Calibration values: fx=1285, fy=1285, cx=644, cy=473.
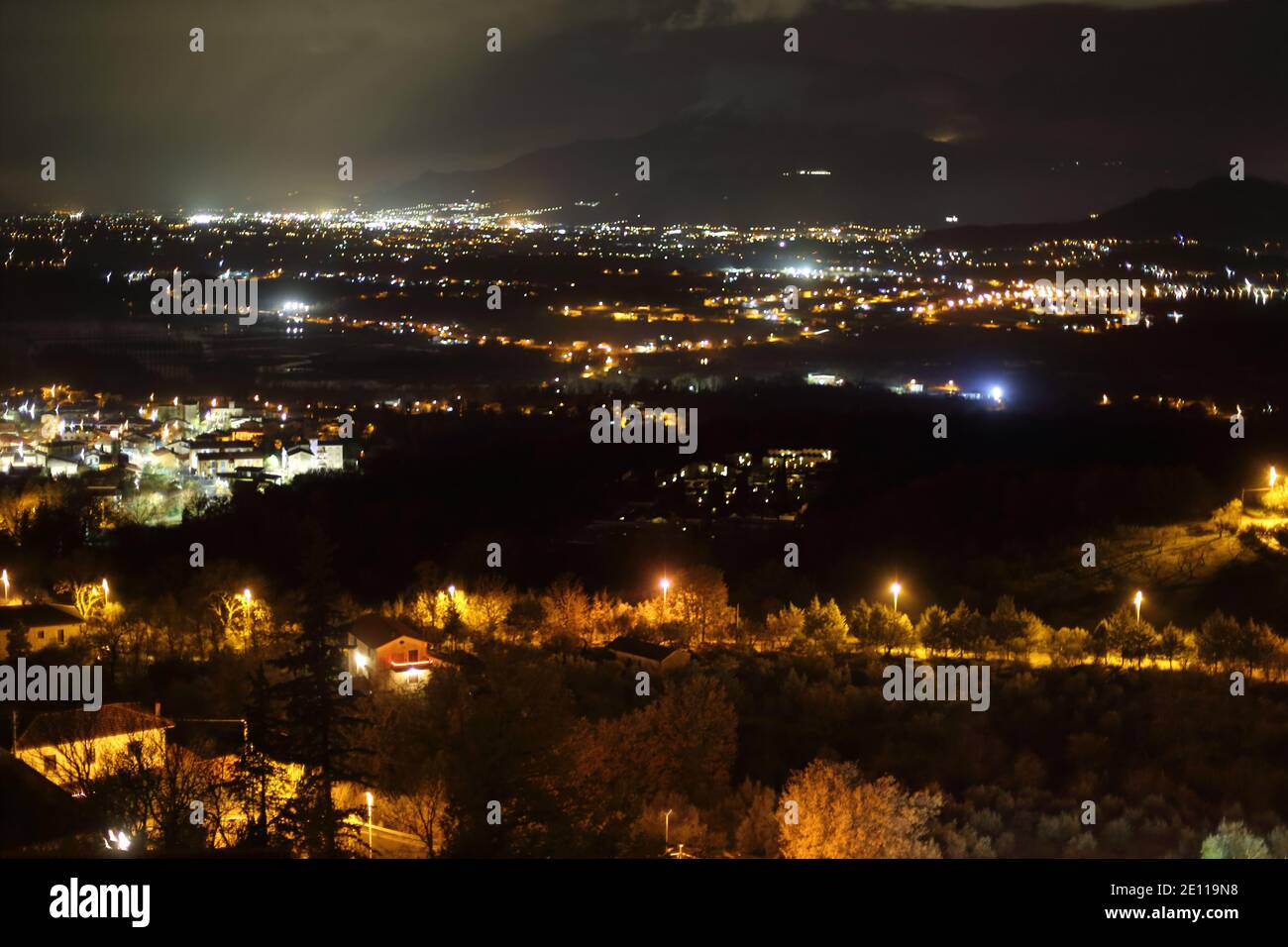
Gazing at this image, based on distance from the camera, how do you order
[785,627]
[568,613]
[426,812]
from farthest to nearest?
[568,613] < [785,627] < [426,812]

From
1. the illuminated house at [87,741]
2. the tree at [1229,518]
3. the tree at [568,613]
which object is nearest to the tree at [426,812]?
the illuminated house at [87,741]

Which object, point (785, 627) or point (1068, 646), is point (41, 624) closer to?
point (785, 627)

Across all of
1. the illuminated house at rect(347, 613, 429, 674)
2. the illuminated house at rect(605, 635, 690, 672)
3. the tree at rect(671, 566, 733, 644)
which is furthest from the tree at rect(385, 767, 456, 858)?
the tree at rect(671, 566, 733, 644)

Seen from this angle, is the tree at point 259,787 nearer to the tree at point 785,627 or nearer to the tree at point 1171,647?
the tree at point 785,627

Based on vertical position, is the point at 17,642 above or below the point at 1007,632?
above

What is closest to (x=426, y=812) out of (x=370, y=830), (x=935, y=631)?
(x=370, y=830)

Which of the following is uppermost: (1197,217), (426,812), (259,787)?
(1197,217)
